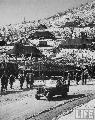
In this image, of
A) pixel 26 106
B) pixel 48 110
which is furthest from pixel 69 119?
pixel 26 106

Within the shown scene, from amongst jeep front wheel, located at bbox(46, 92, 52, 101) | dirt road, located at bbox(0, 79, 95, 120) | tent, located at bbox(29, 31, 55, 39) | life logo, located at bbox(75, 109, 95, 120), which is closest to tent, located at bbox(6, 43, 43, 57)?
tent, located at bbox(29, 31, 55, 39)

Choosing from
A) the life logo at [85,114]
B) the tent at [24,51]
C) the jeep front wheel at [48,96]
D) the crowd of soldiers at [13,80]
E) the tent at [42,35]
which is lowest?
the life logo at [85,114]

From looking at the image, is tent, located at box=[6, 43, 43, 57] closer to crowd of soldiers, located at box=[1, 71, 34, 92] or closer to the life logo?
crowd of soldiers, located at box=[1, 71, 34, 92]

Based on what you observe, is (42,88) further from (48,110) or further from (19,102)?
(48,110)

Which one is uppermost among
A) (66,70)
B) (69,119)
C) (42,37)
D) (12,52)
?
(42,37)

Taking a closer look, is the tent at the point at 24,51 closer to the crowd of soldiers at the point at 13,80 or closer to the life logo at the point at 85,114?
the crowd of soldiers at the point at 13,80

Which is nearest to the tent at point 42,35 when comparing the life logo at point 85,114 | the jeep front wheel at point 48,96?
the jeep front wheel at point 48,96
